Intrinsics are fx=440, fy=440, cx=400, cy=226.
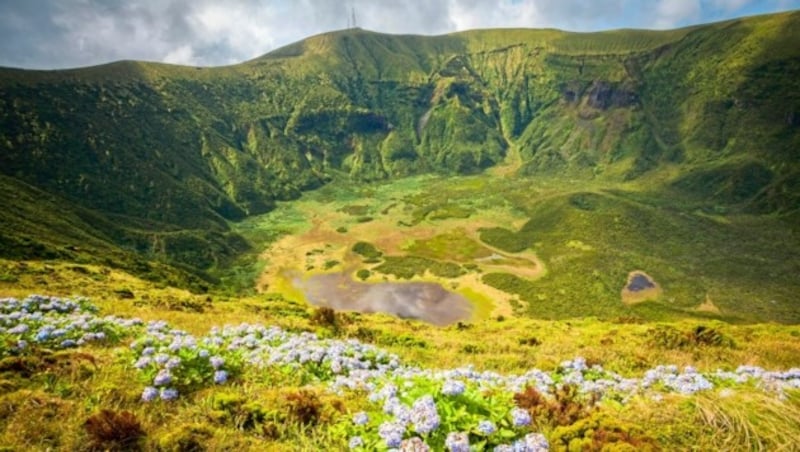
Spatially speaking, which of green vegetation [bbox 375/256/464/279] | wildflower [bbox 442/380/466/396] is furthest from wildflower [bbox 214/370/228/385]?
green vegetation [bbox 375/256/464/279]

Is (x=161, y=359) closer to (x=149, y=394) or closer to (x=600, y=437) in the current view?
(x=149, y=394)

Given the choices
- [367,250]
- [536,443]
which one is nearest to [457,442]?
[536,443]

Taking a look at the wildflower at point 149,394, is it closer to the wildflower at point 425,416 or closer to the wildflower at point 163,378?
the wildflower at point 163,378

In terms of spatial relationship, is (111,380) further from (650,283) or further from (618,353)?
(650,283)

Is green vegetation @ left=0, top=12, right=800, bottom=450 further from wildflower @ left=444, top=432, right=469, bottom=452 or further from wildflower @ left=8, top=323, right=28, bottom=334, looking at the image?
wildflower @ left=444, top=432, right=469, bottom=452

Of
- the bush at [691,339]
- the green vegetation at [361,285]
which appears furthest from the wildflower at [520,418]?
the bush at [691,339]

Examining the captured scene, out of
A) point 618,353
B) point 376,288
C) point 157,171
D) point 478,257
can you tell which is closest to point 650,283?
point 478,257
